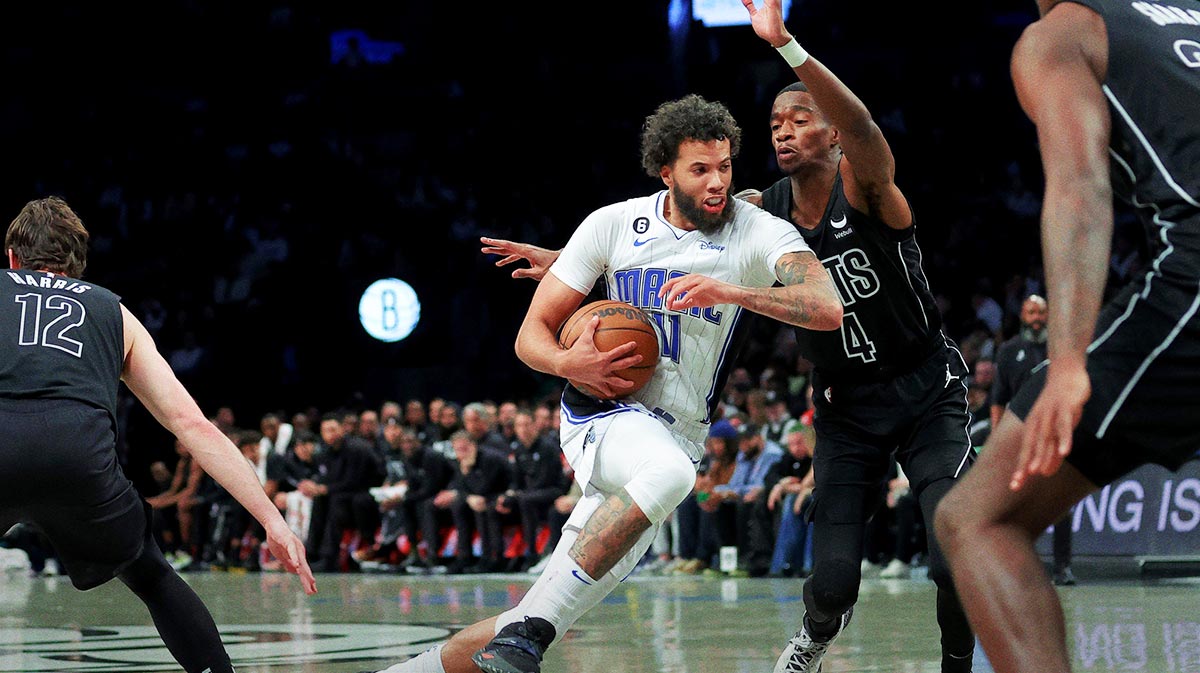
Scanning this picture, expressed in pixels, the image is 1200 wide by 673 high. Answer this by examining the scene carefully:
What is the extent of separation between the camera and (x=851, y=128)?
17.9 ft

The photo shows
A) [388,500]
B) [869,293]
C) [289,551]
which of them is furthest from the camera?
[388,500]

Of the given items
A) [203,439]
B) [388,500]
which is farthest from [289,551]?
[388,500]

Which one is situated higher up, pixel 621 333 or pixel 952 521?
pixel 621 333

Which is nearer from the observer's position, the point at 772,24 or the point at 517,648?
the point at 517,648

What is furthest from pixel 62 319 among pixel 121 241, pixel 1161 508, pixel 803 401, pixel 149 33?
pixel 149 33

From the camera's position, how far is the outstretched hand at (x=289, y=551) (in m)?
4.47

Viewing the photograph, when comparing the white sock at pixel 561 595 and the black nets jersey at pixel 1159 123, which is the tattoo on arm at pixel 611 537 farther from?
the black nets jersey at pixel 1159 123

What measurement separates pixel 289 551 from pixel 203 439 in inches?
22.3

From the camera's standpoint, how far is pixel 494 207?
2486 centimetres

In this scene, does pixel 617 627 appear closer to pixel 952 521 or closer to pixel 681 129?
pixel 681 129

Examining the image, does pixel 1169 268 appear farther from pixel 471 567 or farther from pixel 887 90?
pixel 887 90

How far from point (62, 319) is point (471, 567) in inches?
493

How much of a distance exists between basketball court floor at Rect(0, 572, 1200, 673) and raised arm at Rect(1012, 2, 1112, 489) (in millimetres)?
3741

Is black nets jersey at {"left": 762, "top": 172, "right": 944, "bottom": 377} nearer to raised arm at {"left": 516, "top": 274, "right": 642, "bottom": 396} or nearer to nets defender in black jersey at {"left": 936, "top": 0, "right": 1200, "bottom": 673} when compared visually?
raised arm at {"left": 516, "top": 274, "right": 642, "bottom": 396}
